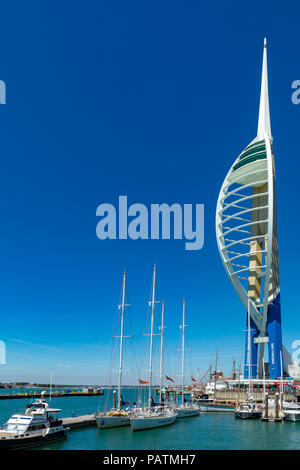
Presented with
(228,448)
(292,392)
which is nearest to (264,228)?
(292,392)

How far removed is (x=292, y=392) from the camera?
6931cm

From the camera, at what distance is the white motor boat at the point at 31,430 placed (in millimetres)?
28328

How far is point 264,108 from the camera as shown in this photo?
90812 millimetres

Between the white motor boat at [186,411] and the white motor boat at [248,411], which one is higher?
the white motor boat at [248,411]

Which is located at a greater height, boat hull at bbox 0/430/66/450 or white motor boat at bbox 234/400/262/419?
boat hull at bbox 0/430/66/450

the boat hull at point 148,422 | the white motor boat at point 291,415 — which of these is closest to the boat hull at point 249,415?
the white motor boat at point 291,415

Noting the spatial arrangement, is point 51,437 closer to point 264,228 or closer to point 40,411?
point 40,411

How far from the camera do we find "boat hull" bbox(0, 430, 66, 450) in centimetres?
2780

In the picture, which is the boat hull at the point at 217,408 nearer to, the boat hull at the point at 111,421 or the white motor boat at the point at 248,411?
the white motor boat at the point at 248,411

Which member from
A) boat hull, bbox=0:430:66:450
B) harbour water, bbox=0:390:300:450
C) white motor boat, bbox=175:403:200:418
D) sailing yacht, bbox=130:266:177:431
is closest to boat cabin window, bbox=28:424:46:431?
boat hull, bbox=0:430:66:450

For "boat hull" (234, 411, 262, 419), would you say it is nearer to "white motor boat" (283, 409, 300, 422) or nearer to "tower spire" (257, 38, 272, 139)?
"white motor boat" (283, 409, 300, 422)

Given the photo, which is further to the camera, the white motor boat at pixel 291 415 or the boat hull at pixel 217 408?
the boat hull at pixel 217 408

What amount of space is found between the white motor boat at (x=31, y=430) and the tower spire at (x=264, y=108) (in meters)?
70.6
